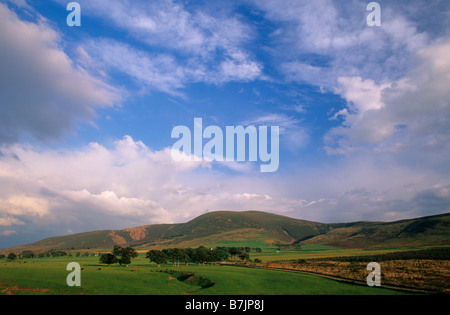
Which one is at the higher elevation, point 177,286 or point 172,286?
point 172,286

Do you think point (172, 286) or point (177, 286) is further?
point (177, 286)

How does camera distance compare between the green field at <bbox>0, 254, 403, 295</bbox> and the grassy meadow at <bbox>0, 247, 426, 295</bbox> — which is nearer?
the grassy meadow at <bbox>0, 247, 426, 295</bbox>

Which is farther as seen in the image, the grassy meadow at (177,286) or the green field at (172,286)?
the green field at (172,286)
